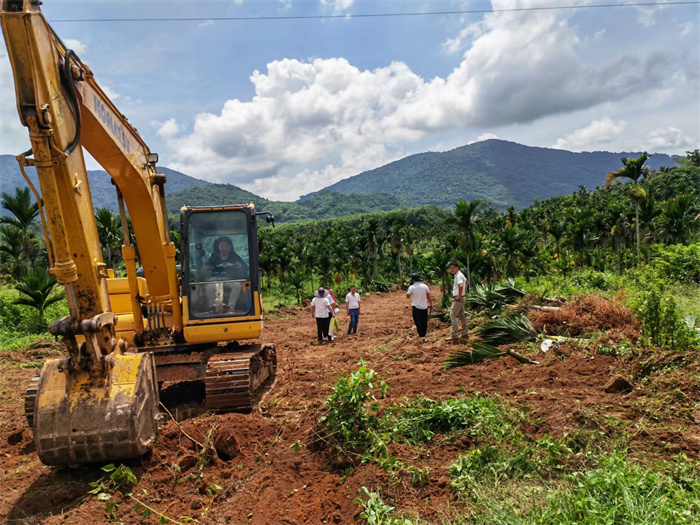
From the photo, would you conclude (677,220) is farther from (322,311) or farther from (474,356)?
(474,356)

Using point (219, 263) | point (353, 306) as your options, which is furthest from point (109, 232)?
point (219, 263)

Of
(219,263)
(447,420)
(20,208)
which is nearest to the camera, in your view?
(447,420)

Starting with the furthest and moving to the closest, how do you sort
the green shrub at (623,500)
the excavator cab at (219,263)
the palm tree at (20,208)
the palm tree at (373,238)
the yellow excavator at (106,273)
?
the palm tree at (373,238), the palm tree at (20,208), the excavator cab at (219,263), the yellow excavator at (106,273), the green shrub at (623,500)

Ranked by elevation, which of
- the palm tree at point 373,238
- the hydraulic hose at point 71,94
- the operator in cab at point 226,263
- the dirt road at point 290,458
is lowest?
the palm tree at point 373,238

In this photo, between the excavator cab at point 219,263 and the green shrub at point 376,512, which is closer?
the green shrub at point 376,512

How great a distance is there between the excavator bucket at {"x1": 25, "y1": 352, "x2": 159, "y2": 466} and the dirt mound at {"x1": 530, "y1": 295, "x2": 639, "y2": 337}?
752 cm

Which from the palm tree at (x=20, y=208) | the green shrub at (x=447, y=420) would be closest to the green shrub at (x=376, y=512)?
the green shrub at (x=447, y=420)

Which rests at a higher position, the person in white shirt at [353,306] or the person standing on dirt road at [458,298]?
the person standing on dirt road at [458,298]

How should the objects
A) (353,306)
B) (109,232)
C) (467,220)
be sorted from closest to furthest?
(353,306)
(467,220)
(109,232)

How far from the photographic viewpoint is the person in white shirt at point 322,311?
13188 mm

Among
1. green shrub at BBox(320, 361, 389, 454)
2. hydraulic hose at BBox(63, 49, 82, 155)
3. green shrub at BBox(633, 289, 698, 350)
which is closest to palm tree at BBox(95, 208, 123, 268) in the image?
hydraulic hose at BBox(63, 49, 82, 155)

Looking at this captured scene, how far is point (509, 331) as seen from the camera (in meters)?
9.60

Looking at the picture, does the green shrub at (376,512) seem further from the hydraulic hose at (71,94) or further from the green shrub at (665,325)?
the green shrub at (665,325)

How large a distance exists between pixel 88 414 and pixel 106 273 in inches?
53.4
